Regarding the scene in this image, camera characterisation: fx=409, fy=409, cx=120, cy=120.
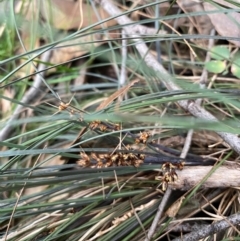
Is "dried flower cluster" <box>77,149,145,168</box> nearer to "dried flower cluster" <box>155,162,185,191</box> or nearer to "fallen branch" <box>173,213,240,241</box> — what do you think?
"dried flower cluster" <box>155,162,185,191</box>

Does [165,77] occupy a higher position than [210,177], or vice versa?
[165,77]

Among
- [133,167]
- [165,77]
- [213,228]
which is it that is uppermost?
[165,77]

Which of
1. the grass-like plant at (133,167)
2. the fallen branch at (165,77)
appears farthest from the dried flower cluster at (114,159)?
the fallen branch at (165,77)

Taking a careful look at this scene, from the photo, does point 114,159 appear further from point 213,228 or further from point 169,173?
point 213,228

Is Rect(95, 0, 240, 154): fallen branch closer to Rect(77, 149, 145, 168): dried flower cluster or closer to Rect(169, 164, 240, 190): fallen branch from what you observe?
Rect(169, 164, 240, 190): fallen branch

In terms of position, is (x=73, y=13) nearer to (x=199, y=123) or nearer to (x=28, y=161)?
(x=28, y=161)

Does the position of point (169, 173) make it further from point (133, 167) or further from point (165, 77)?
point (165, 77)

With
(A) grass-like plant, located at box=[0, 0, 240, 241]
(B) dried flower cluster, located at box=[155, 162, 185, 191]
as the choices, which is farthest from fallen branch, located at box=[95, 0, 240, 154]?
(B) dried flower cluster, located at box=[155, 162, 185, 191]

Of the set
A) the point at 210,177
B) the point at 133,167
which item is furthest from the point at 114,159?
the point at 210,177

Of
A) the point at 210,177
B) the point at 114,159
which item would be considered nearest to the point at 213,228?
the point at 210,177

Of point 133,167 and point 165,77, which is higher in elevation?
point 165,77

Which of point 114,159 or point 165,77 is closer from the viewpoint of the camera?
point 165,77

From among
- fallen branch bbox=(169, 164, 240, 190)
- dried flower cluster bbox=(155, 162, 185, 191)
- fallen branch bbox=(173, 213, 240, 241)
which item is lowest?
fallen branch bbox=(173, 213, 240, 241)

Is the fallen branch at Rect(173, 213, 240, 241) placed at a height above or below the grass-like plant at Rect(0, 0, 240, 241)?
below
